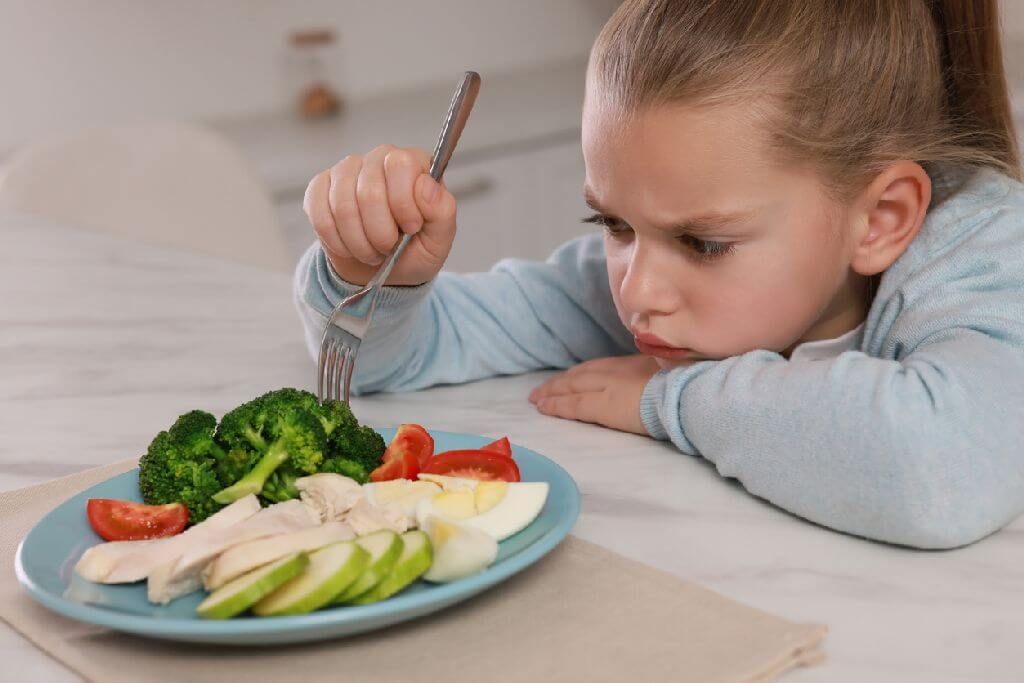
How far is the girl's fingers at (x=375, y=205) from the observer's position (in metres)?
1.14

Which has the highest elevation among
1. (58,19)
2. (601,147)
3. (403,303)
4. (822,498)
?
(58,19)

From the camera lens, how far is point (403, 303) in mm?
1344

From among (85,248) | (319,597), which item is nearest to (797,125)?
(319,597)

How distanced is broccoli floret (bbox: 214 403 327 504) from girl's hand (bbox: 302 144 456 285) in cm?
25

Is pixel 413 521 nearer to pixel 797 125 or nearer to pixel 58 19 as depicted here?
pixel 797 125

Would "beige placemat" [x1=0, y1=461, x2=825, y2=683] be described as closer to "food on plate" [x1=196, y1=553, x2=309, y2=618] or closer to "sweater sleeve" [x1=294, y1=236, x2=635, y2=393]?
"food on plate" [x1=196, y1=553, x2=309, y2=618]

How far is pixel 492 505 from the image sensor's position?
2.82 ft

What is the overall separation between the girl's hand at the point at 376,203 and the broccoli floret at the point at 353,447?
25cm

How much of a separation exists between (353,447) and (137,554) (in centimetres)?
20

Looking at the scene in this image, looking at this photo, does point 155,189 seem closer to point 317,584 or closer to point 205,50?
point 205,50

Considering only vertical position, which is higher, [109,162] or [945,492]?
[109,162]

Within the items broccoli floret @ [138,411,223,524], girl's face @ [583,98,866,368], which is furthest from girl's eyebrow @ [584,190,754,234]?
broccoli floret @ [138,411,223,524]

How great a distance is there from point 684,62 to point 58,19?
2.65 m

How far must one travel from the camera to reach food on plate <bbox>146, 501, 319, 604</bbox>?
0.77m
